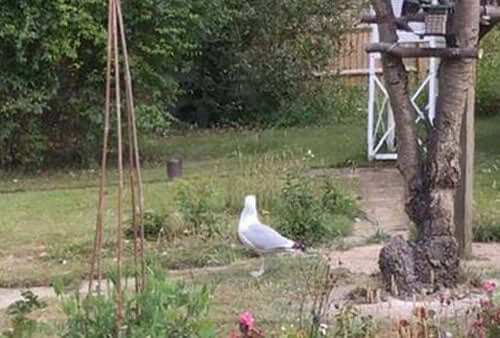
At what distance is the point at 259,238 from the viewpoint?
7.11 meters

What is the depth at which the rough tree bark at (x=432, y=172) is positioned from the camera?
649 centimetres

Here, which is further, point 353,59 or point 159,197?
point 353,59

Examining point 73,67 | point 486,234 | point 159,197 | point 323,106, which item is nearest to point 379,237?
point 486,234

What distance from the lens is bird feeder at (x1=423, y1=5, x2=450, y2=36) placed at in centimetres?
667

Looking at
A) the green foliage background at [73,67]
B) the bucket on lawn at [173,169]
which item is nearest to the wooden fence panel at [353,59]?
the green foliage background at [73,67]

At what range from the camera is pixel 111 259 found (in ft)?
26.4

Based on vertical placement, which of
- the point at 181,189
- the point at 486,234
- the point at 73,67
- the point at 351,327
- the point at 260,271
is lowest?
the point at 486,234

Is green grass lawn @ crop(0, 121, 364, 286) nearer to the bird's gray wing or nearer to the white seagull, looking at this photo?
the white seagull

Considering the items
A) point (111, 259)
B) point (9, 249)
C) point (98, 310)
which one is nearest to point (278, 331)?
point (98, 310)

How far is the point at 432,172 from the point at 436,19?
102 cm

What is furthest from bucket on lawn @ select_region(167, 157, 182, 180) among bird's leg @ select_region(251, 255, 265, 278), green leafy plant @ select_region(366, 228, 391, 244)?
bird's leg @ select_region(251, 255, 265, 278)

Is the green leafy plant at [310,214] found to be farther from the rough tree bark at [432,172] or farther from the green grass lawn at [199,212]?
the rough tree bark at [432,172]

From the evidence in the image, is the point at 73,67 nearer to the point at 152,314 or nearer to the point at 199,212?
the point at 199,212

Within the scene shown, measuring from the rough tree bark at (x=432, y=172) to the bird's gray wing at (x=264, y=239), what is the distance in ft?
2.63
